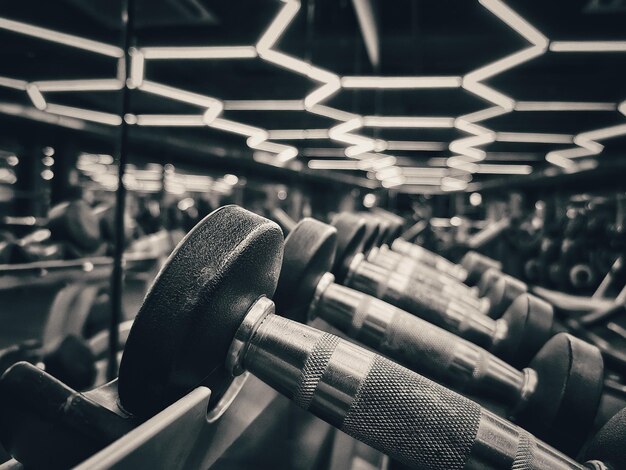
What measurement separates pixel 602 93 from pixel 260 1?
17.3 feet

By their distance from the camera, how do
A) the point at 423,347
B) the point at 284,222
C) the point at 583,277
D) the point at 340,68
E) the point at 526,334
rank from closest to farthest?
the point at 423,347 < the point at 526,334 < the point at 284,222 < the point at 583,277 < the point at 340,68

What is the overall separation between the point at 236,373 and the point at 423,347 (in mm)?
302

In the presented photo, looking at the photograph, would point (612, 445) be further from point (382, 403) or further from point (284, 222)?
point (284, 222)

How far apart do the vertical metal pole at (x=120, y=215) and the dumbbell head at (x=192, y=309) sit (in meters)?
0.19

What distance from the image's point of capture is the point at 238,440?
20.2 inches

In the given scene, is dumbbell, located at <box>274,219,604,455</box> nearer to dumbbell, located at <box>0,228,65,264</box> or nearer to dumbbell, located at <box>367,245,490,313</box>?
dumbbell, located at <box>367,245,490,313</box>

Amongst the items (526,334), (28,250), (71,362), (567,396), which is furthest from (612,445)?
(28,250)

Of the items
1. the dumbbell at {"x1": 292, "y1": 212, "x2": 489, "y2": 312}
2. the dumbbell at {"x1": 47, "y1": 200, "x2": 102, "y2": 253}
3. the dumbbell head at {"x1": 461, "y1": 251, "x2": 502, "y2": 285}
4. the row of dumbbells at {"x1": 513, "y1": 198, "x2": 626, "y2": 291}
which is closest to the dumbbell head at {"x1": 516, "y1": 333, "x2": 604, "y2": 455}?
the dumbbell at {"x1": 292, "y1": 212, "x2": 489, "y2": 312}

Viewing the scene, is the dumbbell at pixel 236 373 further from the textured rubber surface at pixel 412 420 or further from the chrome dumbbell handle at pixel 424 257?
the chrome dumbbell handle at pixel 424 257

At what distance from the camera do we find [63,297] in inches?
56.1

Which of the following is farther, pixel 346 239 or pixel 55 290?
pixel 55 290

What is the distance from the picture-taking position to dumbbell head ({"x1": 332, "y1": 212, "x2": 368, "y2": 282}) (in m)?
0.78

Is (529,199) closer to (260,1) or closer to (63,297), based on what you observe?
(260,1)

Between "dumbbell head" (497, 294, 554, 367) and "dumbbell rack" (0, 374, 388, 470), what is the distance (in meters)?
0.34
